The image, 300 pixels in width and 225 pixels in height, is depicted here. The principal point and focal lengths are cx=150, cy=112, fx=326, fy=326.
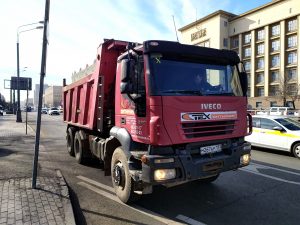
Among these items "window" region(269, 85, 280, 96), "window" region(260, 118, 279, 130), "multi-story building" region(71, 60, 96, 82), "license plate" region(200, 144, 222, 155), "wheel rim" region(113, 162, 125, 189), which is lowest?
"wheel rim" region(113, 162, 125, 189)

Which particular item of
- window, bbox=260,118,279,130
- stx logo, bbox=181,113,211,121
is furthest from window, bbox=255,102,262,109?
stx logo, bbox=181,113,211,121

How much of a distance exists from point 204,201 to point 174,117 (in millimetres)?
1968

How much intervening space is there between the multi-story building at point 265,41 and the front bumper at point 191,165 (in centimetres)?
5892

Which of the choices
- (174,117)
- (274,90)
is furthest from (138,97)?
(274,90)

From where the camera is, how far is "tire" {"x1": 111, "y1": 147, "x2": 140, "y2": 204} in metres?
5.81

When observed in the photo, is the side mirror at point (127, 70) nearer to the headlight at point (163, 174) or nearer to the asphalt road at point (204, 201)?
the headlight at point (163, 174)

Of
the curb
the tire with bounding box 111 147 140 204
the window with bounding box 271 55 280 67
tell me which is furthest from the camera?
the window with bounding box 271 55 280 67

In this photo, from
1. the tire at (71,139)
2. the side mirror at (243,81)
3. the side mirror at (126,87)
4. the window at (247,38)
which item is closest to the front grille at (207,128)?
the side mirror at (243,81)

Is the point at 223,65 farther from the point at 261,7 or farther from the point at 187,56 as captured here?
the point at 261,7

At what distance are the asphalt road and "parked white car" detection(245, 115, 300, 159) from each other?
2.85 m

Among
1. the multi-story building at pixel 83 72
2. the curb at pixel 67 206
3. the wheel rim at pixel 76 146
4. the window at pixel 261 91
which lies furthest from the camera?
the window at pixel 261 91

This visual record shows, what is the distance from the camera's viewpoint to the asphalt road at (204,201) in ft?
17.2

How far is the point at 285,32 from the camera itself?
63.0 m

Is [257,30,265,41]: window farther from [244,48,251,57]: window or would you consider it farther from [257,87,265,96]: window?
[257,87,265,96]: window
